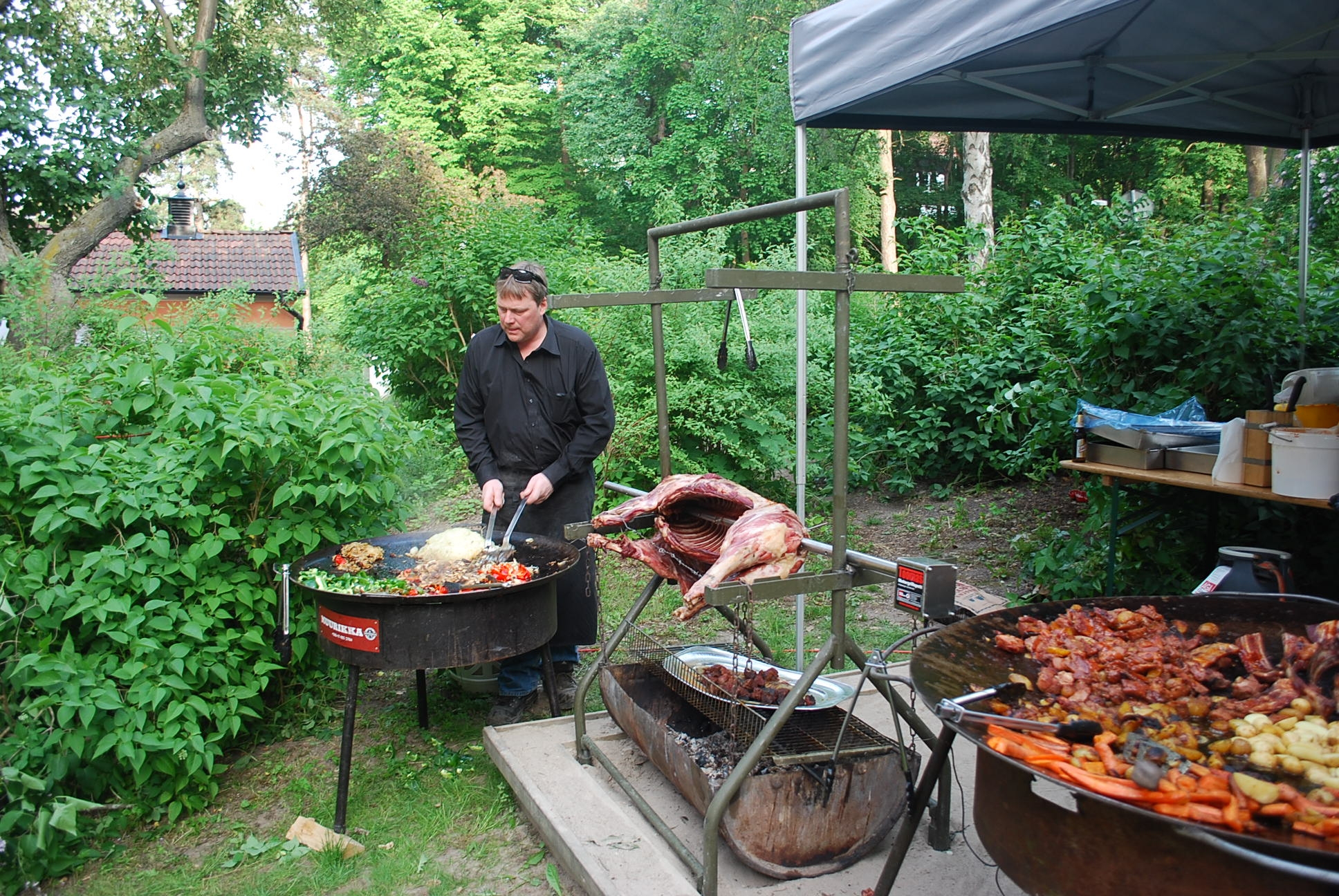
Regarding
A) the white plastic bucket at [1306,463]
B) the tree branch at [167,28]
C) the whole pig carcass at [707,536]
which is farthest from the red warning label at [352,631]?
the tree branch at [167,28]

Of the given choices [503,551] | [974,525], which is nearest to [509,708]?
[503,551]

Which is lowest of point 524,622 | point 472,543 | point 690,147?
point 524,622

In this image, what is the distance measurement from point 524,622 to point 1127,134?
15.6 feet

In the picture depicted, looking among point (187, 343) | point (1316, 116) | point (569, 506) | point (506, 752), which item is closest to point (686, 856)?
point (506, 752)

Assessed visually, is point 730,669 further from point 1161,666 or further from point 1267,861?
point 1267,861

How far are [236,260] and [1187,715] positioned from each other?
93.8ft

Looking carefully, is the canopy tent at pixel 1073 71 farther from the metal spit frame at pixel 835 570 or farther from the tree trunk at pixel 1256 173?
the tree trunk at pixel 1256 173

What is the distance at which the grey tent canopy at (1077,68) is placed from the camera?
349 cm

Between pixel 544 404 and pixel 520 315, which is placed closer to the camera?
pixel 520 315

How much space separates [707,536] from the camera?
11.2 ft

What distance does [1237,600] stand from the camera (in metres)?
2.83

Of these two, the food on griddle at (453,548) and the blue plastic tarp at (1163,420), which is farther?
the blue plastic tarp at (1163,420)

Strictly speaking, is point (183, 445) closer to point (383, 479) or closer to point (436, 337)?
point (383, 479)

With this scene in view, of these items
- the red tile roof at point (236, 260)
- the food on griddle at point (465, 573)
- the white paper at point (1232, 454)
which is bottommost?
the food on griddle at point (465, 573)
